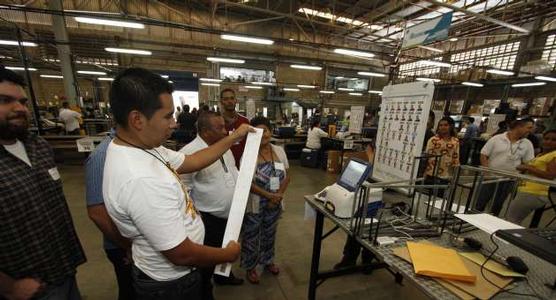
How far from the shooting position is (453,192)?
1295mm

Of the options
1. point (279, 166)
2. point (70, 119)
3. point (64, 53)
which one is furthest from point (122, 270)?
point (64, 53)

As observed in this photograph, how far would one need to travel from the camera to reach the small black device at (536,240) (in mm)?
782

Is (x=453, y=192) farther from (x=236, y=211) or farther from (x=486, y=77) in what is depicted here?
(x=486, y=77)

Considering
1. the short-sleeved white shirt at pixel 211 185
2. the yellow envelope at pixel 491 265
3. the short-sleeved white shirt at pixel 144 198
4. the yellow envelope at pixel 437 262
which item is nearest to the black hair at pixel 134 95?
the short-sleeved white shirt at pixel 144 198

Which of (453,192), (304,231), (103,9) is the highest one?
(103,9)

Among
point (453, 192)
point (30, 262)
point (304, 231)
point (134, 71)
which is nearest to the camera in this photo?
point (134, 71)

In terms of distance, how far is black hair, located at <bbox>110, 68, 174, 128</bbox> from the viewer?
2.43 feet

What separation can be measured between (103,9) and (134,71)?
1050 centimetres

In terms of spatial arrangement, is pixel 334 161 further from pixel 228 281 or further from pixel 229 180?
pixel 229 180

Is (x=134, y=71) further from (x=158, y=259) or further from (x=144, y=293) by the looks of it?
(x=144, y=293)

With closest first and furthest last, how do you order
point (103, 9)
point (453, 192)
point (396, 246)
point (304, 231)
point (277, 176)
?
point (396, 246)
point (453, 192)
point (277, 176)
point (304, 231)
point (103, 9)

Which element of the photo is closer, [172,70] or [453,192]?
[453,192]

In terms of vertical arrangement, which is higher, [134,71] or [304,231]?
[134,71]

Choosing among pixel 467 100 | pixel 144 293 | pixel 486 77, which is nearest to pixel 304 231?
pixel 144 293
